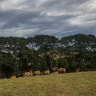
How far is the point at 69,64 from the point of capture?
38.5m

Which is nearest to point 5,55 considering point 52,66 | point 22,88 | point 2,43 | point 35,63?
point 2,43

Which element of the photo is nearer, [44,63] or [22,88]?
[22,88]

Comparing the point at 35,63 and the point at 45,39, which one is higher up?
the point at 45,39

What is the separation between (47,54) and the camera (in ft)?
132

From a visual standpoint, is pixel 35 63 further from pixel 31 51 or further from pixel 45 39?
pixel 45 39

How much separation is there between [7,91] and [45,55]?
29046mm

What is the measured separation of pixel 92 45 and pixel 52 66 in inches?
361

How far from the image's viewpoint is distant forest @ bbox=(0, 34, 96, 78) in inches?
1419

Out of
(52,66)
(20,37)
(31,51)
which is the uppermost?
(20,37)

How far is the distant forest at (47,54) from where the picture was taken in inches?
1419

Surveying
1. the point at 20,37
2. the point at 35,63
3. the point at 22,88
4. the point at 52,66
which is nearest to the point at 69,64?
the point at 52,66

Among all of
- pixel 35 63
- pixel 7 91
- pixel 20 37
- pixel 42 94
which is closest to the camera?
pixel 42 94

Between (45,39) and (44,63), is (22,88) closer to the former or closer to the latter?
(44,63)

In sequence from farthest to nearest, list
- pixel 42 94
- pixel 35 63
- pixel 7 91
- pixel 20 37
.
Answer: pixel 20 37 < pixel 35 63 < pixel 7 91 < pixel 42 94
